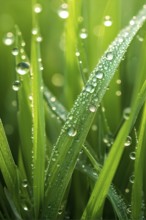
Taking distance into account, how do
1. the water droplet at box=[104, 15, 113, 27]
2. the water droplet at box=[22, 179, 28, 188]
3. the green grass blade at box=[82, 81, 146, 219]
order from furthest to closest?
the water droplet at box=[104, 15, 113, 27] → the water droplet at box=[22, 179, 28, 188] → the green grass blade at box=[82, 81, 146, 219]

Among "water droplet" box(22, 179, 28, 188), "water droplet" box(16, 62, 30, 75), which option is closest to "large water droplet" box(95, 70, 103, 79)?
"water droplet" box(16, 62, 30, 75)

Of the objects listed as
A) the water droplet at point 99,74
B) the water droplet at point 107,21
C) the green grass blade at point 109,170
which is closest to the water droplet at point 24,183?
the green grass blade at point 109,170

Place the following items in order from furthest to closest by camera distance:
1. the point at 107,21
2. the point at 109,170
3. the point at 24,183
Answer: the point at 107,21, the point at 24,183, the point at 109,170

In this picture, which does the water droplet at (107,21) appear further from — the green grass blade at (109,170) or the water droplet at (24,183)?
the water droplet at (24,183)

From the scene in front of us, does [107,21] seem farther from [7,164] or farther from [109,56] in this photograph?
[7,164]

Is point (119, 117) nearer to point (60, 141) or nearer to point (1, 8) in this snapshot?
point (60, 141)

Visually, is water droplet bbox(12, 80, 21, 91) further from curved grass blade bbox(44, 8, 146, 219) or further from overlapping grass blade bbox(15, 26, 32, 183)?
curved grass blade bbox(44, 8, 146, 219)

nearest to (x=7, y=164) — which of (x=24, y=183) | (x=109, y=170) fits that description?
(x=24, y=183)

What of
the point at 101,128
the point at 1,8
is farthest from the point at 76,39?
the point at 1,8
